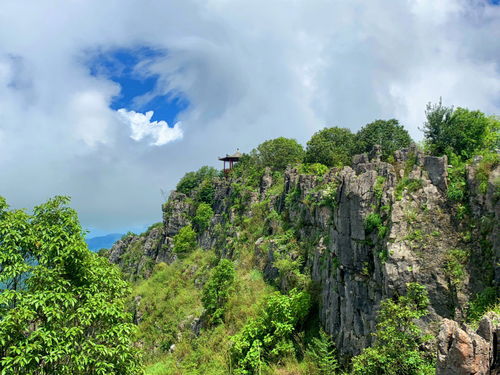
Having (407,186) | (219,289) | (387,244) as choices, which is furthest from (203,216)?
(387,244)

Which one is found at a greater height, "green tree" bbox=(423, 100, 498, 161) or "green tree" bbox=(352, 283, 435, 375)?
"green tree" bbox=(423, 100, 498, 161)

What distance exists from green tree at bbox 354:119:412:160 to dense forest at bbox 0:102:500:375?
16.5ft

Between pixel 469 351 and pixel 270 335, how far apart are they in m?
9.62

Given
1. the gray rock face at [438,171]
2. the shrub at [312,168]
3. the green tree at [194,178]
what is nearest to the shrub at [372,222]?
the gray rock face at [438,171]

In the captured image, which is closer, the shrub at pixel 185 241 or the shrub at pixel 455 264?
the shrub at pixel 455 264

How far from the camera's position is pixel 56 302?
704cm

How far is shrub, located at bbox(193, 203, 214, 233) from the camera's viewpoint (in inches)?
1397

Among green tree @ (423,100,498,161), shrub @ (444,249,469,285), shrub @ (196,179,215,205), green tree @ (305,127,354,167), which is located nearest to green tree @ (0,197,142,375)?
shrub @ (444,249,469,285)

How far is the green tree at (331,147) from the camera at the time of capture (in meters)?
30.5

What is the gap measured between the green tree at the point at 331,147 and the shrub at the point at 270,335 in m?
16.8

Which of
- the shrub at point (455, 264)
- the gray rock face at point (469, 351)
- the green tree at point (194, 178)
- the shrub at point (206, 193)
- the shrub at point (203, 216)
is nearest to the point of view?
the gray rock face at point (469, 351)

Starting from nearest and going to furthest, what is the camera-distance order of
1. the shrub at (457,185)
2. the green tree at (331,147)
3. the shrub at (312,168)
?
the shrub at (457,185) < the shrub at (312,168) < the green tree at (331,147)

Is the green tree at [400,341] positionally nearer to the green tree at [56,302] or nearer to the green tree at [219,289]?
the green tree at [56,302]

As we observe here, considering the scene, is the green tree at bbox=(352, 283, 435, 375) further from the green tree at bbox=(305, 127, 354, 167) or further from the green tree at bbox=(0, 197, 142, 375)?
the green tree at bbox=(305, 127, 354, 167)
